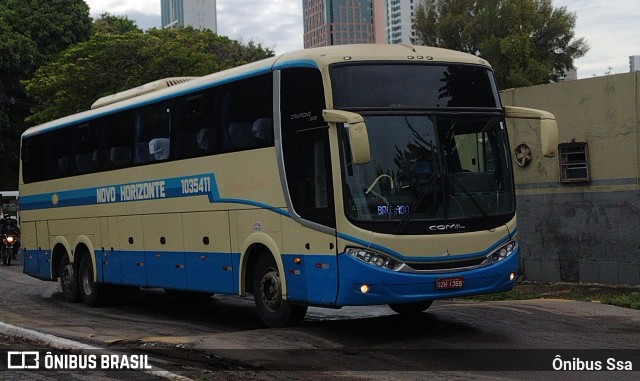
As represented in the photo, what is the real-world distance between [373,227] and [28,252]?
11850mm

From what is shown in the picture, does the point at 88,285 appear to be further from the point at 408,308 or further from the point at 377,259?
the point at 377,259

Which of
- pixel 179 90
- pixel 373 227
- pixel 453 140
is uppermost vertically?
pixel 179 90

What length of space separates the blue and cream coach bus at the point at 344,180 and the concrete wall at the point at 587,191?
6109 millimetres

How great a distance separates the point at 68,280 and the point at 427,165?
33.0 ft

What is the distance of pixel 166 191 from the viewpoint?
1508cm

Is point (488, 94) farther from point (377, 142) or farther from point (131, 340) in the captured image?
point (131, 340)

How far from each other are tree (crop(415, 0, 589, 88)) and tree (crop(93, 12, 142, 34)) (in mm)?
25856

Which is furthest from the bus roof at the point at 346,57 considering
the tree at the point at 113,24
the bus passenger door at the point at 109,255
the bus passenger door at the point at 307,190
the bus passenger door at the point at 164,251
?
the tree at the point at 113,24

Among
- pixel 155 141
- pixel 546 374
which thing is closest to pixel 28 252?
pixel 155 141

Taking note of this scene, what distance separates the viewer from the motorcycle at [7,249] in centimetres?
3130

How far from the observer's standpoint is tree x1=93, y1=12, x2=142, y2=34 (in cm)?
6249

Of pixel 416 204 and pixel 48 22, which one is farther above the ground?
pixel 48 22

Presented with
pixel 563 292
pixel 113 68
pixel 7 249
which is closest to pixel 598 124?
pixel 563 292

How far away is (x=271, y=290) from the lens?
12.7 meters
